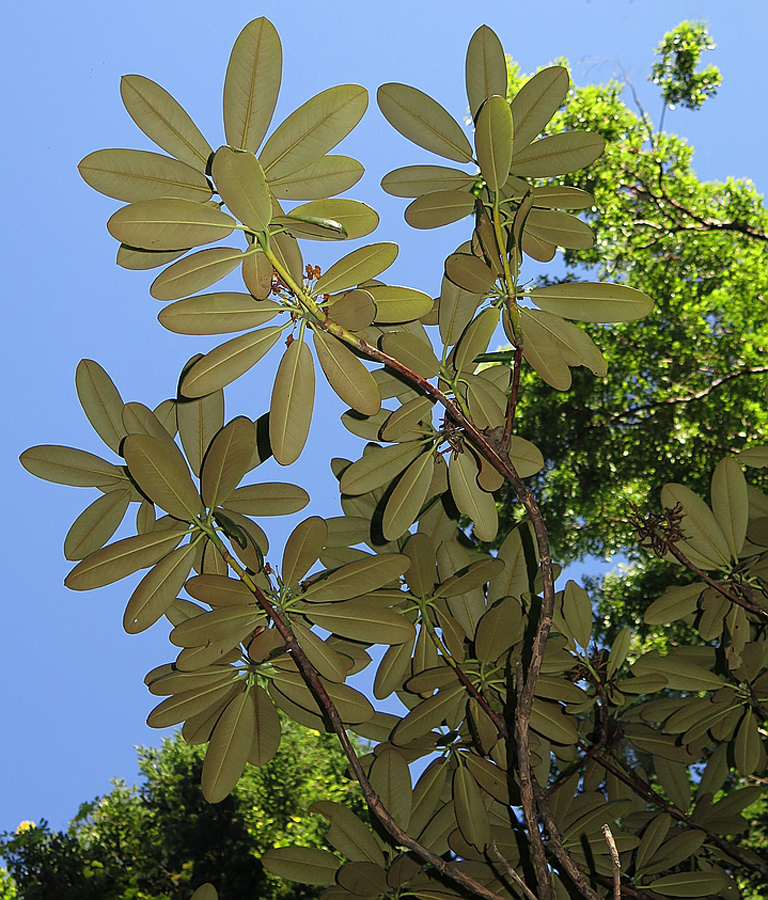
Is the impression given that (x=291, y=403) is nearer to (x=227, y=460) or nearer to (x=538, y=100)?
(x=227, y=460)

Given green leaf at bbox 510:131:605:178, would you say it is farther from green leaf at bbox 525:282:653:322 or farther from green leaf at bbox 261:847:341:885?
green leaf at bbox 261:847:341:885

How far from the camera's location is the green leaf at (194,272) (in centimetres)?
91

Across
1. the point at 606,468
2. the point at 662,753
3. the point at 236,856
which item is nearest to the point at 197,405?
the point at 662,753

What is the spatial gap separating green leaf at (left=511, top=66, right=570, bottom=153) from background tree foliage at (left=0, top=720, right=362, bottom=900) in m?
3.18

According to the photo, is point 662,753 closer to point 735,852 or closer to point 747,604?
point 735,852

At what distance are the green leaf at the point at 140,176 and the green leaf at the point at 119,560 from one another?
0.44 meters

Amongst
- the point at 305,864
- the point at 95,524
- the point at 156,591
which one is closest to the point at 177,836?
the point at 305,864

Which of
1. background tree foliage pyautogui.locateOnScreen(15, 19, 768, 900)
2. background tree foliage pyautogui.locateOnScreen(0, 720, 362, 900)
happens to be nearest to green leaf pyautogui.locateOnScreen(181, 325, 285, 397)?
background tree foliage pyautogui.locateOnScreen(15, 19, 768, 900)

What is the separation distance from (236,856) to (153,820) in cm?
50

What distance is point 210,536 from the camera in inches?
41.1

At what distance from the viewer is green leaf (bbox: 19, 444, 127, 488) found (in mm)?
1124

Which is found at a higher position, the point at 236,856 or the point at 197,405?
the point at 197,405

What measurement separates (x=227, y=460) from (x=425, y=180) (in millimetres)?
545

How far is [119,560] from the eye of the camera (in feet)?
3.22
